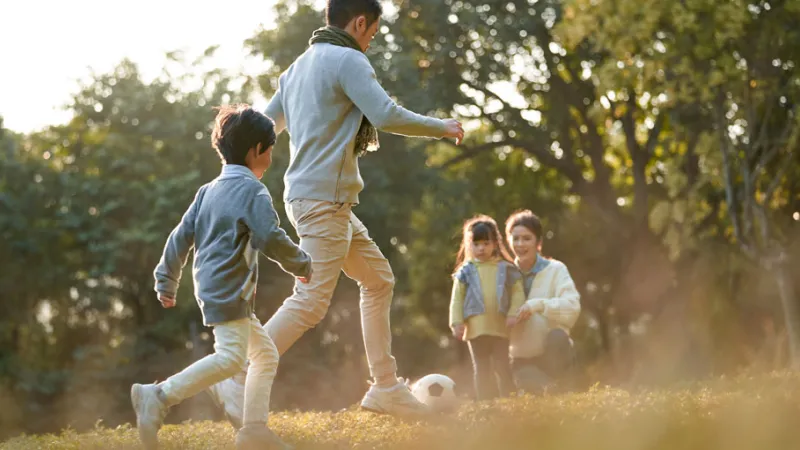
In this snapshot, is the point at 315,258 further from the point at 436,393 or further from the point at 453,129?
the point at 436,393

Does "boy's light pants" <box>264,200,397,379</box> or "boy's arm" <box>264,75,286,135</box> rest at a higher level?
"boy's arm" <box>264,75,286,135</box>

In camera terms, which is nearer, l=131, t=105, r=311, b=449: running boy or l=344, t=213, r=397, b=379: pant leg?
l=131, t=105, r=311, b=449: running boy

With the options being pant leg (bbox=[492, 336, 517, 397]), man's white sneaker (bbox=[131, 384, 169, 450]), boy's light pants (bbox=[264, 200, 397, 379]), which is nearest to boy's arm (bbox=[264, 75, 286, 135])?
boy's light pants (bbox=[264, 200, 397, 379])

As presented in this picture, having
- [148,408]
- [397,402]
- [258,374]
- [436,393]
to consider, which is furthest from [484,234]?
[148,408]

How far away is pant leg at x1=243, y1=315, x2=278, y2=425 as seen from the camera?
19.3 ft

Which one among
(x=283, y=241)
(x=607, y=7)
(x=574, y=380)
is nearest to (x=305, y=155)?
(x=283, y=241)

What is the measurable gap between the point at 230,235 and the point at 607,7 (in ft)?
50.8

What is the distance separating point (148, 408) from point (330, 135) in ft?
6.00

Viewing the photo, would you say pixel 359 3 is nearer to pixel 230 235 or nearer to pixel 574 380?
pixel 230 235

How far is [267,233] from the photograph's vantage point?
5645mm

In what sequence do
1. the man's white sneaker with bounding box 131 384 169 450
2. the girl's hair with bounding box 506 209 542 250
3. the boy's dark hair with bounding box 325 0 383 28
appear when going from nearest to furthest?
the man's white sneaker with bounding box 131 384 169 450 < the boy's dark hair with bounding box 325 0 383 28 < the girl's hair with bounding box 506 209 542 250

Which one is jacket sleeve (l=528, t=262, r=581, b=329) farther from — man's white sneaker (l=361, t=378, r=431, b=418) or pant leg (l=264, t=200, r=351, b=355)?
pant leg (l=264, t=200, r=351, b=355)

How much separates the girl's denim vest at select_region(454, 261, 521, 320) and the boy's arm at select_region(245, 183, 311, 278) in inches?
121

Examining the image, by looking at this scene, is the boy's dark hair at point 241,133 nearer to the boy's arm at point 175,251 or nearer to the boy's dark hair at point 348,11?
the boy's arm at point 175,251
